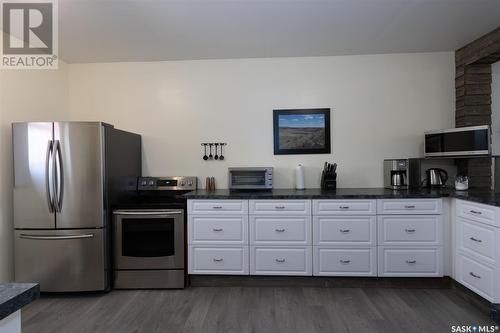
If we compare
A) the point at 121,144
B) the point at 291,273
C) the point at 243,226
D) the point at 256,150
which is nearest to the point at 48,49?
the point at 121,144

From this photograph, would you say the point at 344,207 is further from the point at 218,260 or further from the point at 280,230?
the point at 218,260

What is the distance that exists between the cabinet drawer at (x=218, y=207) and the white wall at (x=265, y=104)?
2.20 ft

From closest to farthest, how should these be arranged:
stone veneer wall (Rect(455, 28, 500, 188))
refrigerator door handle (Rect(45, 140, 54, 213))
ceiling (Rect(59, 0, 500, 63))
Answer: ceiling (Rect(59, 0, 500, 63)) < refrigerator door handle (Rect(45, 140, 54, 213)) < stone veneer wall (Rect(455, 28, 500, 188))

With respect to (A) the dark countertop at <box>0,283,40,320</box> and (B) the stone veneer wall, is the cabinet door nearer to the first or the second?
(B) the stone veneer wall

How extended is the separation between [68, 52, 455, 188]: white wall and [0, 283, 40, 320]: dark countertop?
2.67 meters

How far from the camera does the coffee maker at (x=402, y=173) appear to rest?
3031 millimetres

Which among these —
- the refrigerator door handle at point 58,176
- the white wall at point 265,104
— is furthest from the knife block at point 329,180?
the refrigerator door handle at point 58,176

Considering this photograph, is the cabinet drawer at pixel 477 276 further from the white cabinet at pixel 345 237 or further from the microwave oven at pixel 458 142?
the microwave oven at pixel 458 142

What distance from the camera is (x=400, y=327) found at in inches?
82.9

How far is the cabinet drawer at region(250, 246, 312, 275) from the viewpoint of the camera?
2.73 m

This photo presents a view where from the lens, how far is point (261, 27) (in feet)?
8.63

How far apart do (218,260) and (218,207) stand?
53 cm

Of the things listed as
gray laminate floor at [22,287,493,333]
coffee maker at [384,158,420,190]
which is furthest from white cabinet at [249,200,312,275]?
coffee maker at [384,158,420,190]

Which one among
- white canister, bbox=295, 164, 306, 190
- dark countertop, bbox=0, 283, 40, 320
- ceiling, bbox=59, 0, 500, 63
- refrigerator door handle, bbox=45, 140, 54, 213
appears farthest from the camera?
white canister, bbox=295, 164, 306, 190
